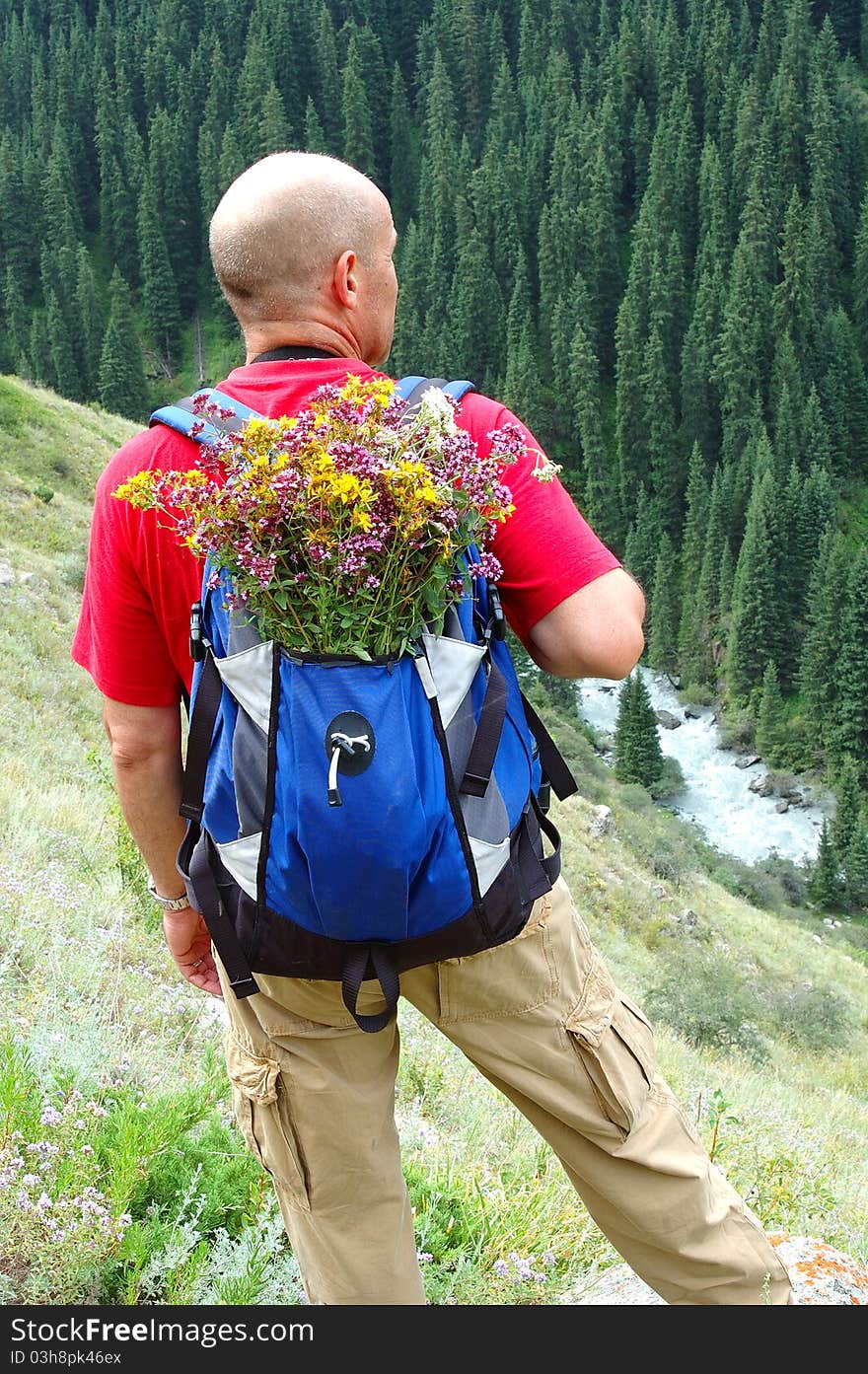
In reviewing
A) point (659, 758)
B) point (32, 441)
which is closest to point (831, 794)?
point (659, 758)

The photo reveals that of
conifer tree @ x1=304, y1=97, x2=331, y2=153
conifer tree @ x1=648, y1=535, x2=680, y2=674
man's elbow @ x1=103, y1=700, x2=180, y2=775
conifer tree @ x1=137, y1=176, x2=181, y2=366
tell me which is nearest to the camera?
man's elbow @ x1=103, y1=700, x2=180, y2=775

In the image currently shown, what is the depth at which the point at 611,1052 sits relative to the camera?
222 centimetres

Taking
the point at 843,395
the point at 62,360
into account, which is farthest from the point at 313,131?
the point at 843,395

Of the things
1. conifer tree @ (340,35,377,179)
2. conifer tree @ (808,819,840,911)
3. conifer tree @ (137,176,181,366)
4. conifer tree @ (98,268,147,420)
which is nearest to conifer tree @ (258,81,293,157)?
conifer tree @ (340,35,377,179)

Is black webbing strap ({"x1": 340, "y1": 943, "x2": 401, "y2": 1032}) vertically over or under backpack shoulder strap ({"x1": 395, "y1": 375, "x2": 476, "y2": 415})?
under

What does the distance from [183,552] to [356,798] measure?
0.63m

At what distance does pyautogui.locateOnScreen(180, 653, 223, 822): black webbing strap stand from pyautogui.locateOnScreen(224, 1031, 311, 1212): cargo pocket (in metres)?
0.51

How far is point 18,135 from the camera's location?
100812 millimetres

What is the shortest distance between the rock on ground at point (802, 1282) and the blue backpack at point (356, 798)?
1298 mm

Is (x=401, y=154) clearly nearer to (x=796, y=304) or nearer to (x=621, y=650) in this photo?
(x=796, y=304)

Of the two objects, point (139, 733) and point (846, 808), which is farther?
point (846, 808)

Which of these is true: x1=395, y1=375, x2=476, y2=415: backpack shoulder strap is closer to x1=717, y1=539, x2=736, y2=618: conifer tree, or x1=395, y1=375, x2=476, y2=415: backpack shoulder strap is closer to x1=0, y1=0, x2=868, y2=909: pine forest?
x1=0, y1=0, x2=868, y2=909: pine forest

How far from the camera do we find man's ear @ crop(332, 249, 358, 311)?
206 centimetres

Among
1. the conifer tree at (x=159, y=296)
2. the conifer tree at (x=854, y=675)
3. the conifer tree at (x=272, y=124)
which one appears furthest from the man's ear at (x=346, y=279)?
the conifer tree at (x=272, y=124)
